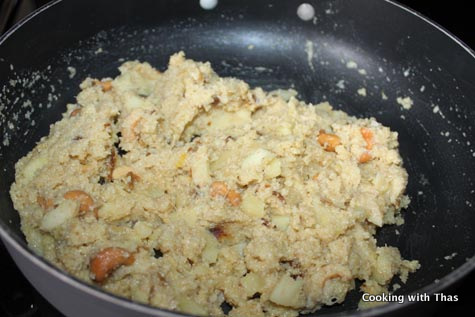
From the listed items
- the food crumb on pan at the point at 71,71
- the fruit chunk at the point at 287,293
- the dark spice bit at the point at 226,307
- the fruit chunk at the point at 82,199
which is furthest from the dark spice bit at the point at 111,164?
the fruit chunk at the point at 287,293

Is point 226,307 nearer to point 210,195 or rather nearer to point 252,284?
point 252,284

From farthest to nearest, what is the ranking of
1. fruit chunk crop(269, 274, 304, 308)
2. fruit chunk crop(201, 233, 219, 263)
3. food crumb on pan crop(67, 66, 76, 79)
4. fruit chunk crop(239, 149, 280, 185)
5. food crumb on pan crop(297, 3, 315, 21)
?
food crumb on pan crop(297, 3, 315, 21) → food crumb on pan crop(67, 66, 76, 79) → fruit chunk crop(239, 149, 280, 185) → fruit chunk crop(201, 233, 219, 263) → fruit chunk crop(269, 274, 304, 308)

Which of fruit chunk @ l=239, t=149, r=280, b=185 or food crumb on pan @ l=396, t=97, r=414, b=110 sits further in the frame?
food crumb on pan @ l=396, t=97, r=414, b=110

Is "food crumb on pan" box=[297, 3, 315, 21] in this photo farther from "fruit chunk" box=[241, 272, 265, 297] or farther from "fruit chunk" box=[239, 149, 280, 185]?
"fruit chunk" box=[241, 272, 265, 297]

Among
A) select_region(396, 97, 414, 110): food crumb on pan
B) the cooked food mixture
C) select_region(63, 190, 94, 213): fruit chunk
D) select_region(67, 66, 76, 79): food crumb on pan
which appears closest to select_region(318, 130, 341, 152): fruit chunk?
the cooked food mixture

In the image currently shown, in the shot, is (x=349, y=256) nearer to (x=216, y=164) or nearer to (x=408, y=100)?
(x=216, y=164)

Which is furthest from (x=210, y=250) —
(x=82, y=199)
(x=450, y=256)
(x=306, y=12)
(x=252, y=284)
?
(x=306, y=12)
